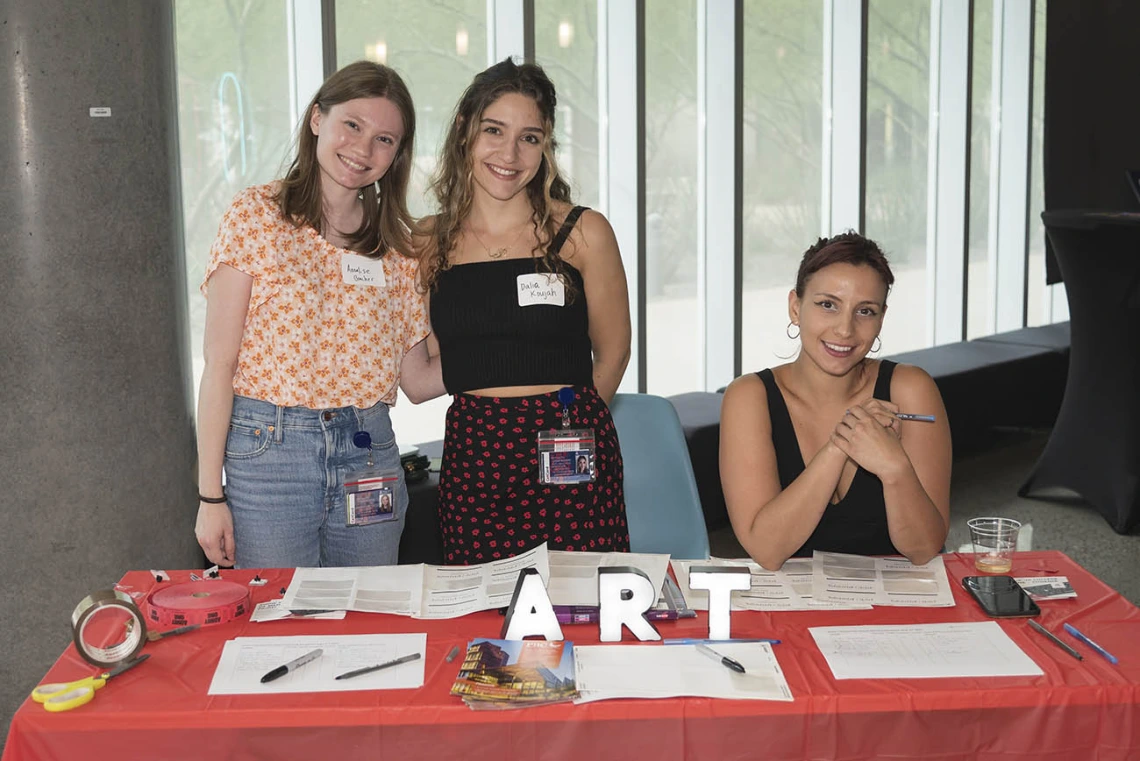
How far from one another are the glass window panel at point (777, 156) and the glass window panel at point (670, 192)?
40 cm

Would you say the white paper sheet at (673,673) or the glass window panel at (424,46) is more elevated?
the glass window panel at (424,46)

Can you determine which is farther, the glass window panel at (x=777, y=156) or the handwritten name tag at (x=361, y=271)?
the glass window panel at (x=777, y=156)

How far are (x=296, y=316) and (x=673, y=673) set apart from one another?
1.12 m

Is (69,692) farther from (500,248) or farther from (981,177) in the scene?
(981,177)

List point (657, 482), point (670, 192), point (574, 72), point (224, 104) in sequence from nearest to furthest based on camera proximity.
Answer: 1. point (657, 482)
2. point (224, 104)
3. point (574, 72)
4. point (670, 192)

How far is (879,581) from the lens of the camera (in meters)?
2.09

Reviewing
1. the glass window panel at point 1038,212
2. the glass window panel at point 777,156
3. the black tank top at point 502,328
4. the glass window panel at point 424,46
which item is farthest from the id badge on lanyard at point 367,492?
the glass window panel at point 1038,212

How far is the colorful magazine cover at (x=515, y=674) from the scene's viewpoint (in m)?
1.62

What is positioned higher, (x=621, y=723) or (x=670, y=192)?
(x=670, y=192)

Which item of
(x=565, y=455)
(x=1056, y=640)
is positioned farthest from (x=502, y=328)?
(x=1056, y=640)

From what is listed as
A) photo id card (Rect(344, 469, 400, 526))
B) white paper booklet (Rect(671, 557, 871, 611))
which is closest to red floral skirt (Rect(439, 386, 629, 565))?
photo id card (Rect(344, 469, 400, 526))

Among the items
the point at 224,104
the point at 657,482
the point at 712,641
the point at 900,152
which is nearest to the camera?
the point at 712,641

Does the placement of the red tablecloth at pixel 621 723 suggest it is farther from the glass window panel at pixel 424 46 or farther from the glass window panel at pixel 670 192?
the glass window panel at pixel 670 192

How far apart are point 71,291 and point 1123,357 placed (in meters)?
4.16
